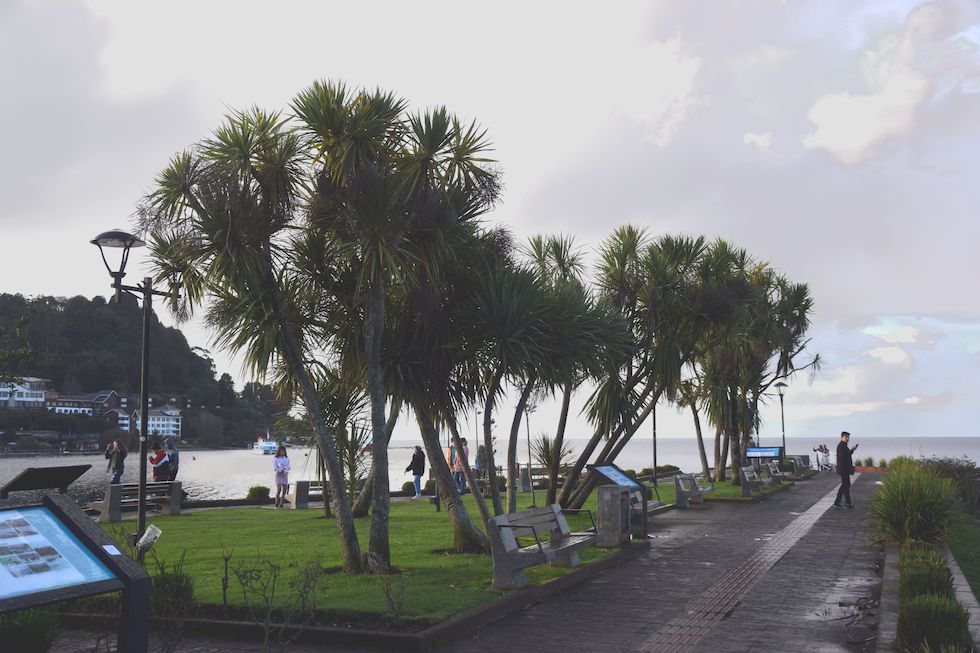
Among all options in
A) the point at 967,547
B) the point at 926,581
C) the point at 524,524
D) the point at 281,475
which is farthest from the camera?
the point at 281,475

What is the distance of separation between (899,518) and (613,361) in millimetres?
5180

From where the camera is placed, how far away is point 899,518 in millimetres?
12859

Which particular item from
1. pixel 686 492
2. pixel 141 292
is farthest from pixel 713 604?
pixel 686 492

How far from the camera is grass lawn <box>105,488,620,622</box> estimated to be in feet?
29.0

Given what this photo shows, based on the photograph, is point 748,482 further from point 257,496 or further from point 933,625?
point 933,625

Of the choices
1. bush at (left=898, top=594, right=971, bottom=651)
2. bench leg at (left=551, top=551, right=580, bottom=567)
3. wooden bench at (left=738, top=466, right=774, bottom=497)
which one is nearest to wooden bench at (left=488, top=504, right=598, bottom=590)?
bench leg at (left=551, top=551, right=580, bottom=567)

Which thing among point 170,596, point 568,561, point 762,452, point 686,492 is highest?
point 762,452

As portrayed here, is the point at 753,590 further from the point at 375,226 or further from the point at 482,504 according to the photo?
the point at 375,226

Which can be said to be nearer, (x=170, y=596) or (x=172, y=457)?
(x=170, y=596)

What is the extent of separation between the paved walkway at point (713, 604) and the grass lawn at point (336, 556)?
27.7 inches

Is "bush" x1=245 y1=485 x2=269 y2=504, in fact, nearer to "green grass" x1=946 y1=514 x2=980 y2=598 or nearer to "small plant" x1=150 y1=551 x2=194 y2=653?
"small plant" x1=150 y1=551 x2=194 y2=653

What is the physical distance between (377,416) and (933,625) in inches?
259

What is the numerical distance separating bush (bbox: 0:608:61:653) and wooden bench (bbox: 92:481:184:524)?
1233 cm

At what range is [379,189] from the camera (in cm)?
1048
